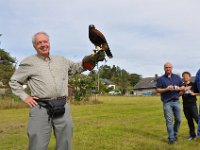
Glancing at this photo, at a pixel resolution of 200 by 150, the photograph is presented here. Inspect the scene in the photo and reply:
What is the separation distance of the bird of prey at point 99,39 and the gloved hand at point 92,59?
0.24 feet

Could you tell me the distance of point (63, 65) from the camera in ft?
19.0

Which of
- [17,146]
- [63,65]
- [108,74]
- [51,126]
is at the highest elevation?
[108,74]

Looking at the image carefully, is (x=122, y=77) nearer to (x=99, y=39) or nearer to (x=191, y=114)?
(x=191, y=114)

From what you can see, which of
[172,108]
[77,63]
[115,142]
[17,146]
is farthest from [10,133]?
[77,63]

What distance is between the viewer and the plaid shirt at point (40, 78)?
5.51m

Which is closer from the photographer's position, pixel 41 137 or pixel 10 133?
pixel 41 137

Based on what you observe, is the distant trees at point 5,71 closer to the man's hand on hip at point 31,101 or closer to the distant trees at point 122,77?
the man's hand on hip at point 31,101

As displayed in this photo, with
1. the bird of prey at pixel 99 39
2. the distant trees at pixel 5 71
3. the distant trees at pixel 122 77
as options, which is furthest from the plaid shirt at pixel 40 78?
the distant trees at pixel 122 77

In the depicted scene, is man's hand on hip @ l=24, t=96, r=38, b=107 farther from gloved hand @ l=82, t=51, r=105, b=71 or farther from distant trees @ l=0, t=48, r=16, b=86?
distant trees @ l=0, t=48, r=16, b=86

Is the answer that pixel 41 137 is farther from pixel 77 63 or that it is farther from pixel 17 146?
pixel 17 146

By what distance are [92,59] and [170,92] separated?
5.23m

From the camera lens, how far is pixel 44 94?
5.50 metres

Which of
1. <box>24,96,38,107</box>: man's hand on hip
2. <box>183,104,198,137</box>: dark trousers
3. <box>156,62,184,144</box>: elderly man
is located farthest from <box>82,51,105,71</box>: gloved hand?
<box>183,104,198,137</box>: dark trousers

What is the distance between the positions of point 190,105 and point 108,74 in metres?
145
